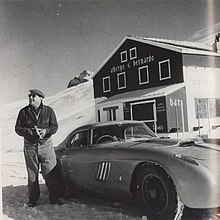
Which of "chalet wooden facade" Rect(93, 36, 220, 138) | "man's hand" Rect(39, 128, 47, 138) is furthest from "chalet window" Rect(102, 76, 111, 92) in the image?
"man's hand" Rect(39, 128, 47, 138)

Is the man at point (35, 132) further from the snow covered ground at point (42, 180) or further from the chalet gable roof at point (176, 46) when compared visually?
the chalet gable roof at point (176, 46)

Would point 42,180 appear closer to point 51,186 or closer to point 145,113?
point 51,186

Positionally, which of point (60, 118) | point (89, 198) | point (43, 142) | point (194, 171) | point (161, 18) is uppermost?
point (161, 18)

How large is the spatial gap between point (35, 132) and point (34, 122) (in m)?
0.04

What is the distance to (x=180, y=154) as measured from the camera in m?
1.37

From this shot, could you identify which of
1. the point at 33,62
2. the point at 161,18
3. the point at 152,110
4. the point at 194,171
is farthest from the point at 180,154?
the point at 33,62

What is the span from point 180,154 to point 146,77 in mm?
390

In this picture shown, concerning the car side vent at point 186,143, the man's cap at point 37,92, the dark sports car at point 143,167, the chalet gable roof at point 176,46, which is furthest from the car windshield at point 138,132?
the man's cap at point 37,92

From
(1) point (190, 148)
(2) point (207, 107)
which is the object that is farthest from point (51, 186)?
(2) point (207, 107)

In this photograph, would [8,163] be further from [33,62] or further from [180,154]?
[180,154]

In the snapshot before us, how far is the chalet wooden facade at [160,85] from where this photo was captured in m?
1.50

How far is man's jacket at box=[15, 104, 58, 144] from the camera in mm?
1539

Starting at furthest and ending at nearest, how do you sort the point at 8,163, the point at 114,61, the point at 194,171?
the point at 114,61 < the point at 8,163 < the point at 194,171

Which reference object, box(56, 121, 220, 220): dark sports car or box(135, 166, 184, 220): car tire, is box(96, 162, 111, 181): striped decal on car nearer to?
box(56, 121, 220, 220): dark sports car
